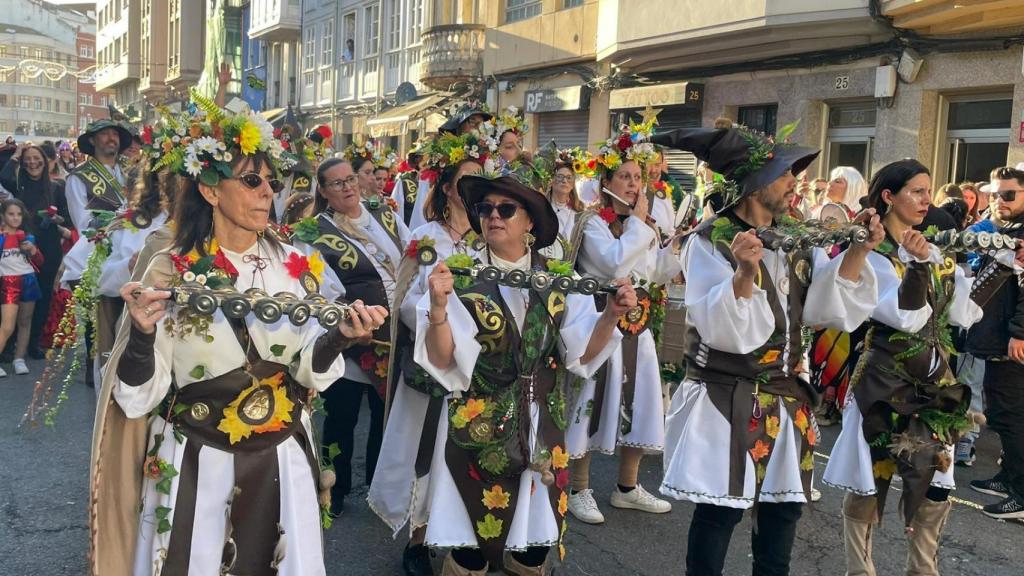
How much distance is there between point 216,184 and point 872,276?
2576 mm

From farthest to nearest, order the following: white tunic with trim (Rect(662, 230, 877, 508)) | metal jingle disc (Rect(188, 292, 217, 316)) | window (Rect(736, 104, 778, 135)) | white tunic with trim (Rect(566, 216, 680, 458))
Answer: window (Rect(736, 104, 778, 135)), white tunic with trim (Rect(566, 216, 680, 458)), white tunic with trim (Rect(662, 230, 877, 508)), metal jingle disc (Rect(188, 292, 217, 316))

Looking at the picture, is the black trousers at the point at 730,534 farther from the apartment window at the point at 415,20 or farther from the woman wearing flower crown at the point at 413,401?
the apartment window at the point at 415,20

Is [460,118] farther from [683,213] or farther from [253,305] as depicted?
[253,305]

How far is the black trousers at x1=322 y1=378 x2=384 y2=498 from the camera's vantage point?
18.0 ft

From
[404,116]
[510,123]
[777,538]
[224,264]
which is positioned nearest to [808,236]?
[777,538]

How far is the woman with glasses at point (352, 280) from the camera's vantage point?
17.8 feet

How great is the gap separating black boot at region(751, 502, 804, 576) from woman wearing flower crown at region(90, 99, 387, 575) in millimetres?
1757

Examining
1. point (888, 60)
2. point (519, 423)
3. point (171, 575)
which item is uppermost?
point (888, 60)

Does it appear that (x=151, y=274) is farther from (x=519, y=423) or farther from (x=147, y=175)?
(x=147, y=175)

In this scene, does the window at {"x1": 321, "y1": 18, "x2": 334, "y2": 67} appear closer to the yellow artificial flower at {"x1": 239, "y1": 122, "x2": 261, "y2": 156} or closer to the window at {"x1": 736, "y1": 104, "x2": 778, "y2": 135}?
the window at {"x1": 736, "y1": 104, "x2": 778, "y2": 135}

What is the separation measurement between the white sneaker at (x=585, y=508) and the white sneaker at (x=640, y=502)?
157 millimetres

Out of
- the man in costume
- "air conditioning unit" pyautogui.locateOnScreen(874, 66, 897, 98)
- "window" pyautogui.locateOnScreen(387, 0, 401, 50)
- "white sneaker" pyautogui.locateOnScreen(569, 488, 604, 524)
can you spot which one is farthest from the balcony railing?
the man in costume

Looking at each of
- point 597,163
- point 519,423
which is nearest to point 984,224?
point 597,163

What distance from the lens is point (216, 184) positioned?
132 inches
